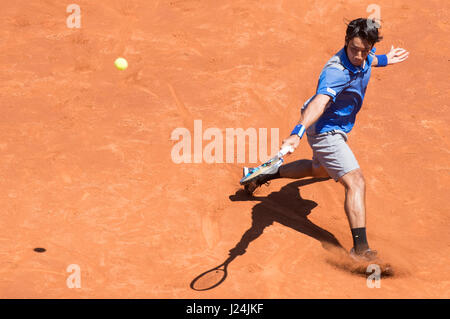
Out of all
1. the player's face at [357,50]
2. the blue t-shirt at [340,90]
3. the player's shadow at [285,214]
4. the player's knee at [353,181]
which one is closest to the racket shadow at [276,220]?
the player's shadow at [285,214]

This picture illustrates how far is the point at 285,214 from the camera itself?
6520 millimetres

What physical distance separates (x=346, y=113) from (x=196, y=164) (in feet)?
6.42

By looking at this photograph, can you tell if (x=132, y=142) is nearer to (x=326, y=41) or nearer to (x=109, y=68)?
(x=109, y=68)

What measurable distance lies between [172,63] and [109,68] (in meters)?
0.87

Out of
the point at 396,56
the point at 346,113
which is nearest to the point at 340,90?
the point at 346,113

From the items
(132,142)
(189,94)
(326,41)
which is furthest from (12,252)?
(326,41)

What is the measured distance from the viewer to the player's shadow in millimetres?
6055

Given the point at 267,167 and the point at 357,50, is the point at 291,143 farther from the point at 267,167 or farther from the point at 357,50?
the point at 357,50

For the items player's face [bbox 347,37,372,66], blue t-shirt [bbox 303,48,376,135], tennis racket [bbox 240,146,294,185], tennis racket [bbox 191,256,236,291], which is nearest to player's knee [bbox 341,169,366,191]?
blue t-shirt [bbox 303,48,376,135]

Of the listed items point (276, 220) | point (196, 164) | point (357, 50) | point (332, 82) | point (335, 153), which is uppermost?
point (357, 50)

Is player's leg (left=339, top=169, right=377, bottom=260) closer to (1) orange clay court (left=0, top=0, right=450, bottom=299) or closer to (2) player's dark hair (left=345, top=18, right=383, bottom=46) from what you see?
(1) orange clay court (left=0, top=0, right=450, bottom=299)

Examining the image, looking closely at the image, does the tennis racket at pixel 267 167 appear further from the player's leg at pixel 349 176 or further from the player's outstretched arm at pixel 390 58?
the player's outstretched arm at pixel 390 58

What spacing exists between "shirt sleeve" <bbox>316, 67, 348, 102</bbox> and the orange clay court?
4.76ft

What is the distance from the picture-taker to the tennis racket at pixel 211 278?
5.23 metres
